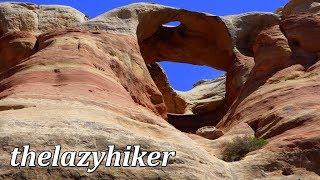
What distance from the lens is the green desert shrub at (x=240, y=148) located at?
19.2 metres

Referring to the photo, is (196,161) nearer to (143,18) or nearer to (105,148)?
(105,148)

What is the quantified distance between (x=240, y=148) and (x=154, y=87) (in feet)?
→ 26.1

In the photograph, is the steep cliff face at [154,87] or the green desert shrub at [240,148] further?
the green desert shrub at [240,148]

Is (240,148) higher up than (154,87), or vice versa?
(240,148)

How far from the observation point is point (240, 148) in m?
19.5

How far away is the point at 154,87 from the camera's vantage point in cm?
2681

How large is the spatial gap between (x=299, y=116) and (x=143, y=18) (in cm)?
1295

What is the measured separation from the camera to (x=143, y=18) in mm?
31328

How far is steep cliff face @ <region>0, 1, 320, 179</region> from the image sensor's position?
15758mm

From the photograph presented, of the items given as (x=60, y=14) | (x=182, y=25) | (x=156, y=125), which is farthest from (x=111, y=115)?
(x=182, y=25)

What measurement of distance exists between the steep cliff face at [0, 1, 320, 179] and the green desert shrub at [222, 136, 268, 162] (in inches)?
26.3

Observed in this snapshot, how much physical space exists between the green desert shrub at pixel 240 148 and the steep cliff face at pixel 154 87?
0.67m

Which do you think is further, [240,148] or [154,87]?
[154,87]

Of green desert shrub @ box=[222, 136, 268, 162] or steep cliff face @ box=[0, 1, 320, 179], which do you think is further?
green desert shrub @ box=[222, 136, 268, 162]
